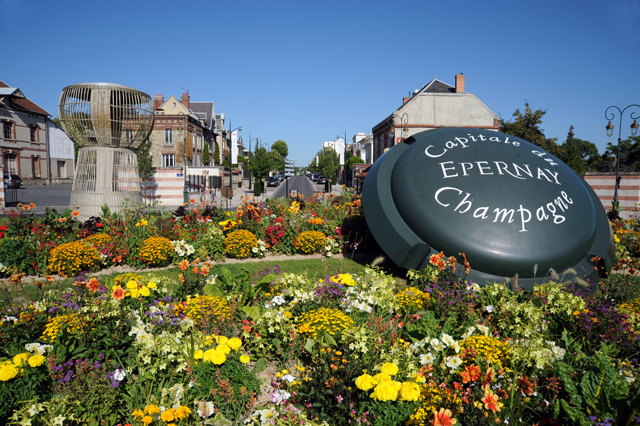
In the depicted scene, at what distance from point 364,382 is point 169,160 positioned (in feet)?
181

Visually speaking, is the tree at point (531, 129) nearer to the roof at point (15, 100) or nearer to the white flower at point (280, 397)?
the white flower at point (280, 397)

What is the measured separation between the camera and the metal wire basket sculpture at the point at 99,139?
12.6 m

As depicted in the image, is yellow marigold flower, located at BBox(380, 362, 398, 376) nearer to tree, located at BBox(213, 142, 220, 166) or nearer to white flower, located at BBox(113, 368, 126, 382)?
white flower, located at BBox(113, 368, 126, 382)

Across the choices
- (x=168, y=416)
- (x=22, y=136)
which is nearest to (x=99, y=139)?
(x=168, y=416)

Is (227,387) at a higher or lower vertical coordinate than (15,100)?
lower

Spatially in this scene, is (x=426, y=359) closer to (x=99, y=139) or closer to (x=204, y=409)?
(x=204, y=409)

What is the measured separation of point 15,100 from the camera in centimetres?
4569

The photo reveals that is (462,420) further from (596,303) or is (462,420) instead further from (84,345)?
(84,345)

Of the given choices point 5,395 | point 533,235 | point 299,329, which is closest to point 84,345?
point 5,395

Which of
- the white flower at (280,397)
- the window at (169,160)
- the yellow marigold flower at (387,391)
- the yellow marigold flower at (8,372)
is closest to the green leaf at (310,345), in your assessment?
the white flower at (280,397)

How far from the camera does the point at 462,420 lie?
2.66 meters

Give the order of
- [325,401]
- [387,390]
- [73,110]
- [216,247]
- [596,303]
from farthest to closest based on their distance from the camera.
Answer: [73,110], [216,247], [596,303], [325,401], [387,390]

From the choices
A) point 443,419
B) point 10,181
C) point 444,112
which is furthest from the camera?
point 444,112

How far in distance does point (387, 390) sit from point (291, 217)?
762cm
